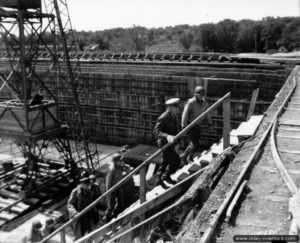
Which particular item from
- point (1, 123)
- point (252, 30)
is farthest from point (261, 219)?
point (252, 30)

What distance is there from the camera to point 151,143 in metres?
20.4

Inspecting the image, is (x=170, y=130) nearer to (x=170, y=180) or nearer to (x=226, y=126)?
(x=170, y=180)

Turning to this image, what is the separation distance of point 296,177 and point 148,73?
17217 millimetres

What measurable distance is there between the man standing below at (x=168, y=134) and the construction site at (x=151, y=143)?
0.77ft

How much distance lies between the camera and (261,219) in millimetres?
4012

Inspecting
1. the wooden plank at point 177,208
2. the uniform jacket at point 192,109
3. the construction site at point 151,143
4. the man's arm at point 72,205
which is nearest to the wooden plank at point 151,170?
the construction site at point 151,143

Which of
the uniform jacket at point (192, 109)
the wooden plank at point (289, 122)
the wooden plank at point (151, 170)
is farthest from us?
the wooden plank at point (151, 170)

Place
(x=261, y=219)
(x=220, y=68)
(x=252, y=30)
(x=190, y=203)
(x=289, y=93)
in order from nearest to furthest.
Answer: (x=261, y=219) < (x=190, y=203) < (x=289, y=93) < (x=220, y=68) < (x=252, y=30)

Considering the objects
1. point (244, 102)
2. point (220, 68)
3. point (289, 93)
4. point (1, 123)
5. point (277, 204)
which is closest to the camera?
point (277, 204)

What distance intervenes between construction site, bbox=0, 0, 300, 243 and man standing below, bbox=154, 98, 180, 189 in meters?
0.23

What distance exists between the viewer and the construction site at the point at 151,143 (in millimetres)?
4387

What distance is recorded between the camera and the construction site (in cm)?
439

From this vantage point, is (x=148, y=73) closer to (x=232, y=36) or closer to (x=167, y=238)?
(x=167, y=238)

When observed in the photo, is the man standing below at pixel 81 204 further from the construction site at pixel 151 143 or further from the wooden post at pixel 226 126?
the wooden post at pixel 226 126
